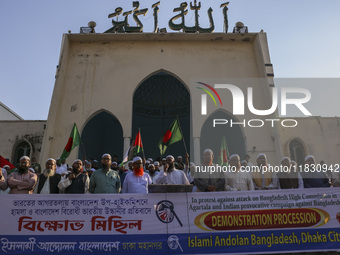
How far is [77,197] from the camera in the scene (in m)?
4.86

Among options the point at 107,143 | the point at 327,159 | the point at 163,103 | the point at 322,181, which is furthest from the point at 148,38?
the point at 322,181

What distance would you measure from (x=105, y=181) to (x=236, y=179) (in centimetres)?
229

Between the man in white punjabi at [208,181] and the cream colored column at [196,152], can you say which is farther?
the cream colored column at [196,152]

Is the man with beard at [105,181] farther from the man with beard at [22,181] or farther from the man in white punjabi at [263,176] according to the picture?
the man in white punjabi at [263,176]

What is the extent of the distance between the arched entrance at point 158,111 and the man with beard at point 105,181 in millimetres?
14241

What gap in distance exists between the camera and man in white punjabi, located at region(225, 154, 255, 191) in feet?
18.5

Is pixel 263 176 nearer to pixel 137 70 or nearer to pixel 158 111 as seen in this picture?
pixel 137 70

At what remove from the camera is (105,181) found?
558 centimetres

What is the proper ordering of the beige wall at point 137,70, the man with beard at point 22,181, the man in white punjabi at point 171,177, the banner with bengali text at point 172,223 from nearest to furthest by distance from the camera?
the banner with bengali text at point 172,223, the man with beard at point 22,181, the man in white punjabi at point 171,177, the beige wall at point 137,70

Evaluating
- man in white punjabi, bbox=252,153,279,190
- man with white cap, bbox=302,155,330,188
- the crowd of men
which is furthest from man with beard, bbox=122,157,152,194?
man with white cap, bbox=302,155,330,188

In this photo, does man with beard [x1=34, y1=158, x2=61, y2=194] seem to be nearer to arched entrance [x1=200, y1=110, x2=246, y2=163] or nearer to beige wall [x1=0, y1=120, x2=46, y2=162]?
beige wall [x1=0, y1=120, x2=46, y2=162]

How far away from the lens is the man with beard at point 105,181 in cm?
553

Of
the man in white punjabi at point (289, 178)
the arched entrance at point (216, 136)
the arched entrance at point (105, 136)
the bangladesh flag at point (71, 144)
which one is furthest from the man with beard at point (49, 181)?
the arched entrance at point (216, 136)

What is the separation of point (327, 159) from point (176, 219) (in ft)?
40.3
